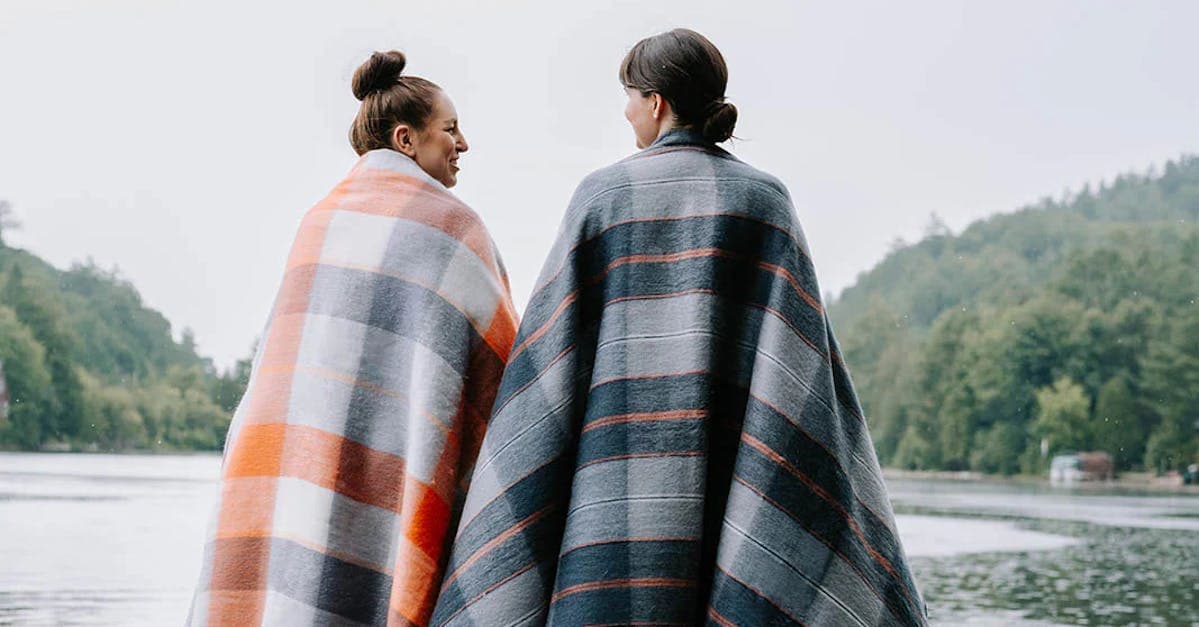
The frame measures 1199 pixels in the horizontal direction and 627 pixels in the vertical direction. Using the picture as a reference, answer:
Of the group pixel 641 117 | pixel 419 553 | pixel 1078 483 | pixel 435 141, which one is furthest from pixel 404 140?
pixel 1078 483

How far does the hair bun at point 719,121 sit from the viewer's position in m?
1.53

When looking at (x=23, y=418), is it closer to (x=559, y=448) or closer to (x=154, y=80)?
(x=154, y=80)

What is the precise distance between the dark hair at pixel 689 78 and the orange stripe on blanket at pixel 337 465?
54 centimetres

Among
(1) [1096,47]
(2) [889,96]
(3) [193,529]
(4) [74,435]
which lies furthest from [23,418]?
(1) [1096,47]

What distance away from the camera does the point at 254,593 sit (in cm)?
156

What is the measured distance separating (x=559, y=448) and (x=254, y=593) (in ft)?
1.43

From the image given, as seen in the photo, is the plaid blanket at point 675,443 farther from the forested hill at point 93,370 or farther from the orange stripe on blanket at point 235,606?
the forested hill at point 93,370

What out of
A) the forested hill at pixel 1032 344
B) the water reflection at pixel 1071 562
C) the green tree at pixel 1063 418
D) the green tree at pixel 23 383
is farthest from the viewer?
the green tree at pixel 1063 418

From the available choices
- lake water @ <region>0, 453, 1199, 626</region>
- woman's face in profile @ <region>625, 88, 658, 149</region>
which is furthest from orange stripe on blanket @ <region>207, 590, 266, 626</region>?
lake water @ <region>0, 453, 1199, 626</region>

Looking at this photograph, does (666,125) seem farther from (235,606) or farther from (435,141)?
(235,606)

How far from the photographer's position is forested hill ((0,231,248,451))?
276 inches

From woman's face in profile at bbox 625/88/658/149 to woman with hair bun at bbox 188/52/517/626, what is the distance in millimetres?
250

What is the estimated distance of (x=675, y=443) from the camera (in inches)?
55.2

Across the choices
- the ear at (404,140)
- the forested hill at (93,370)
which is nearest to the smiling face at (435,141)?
the ear at (404,140)
